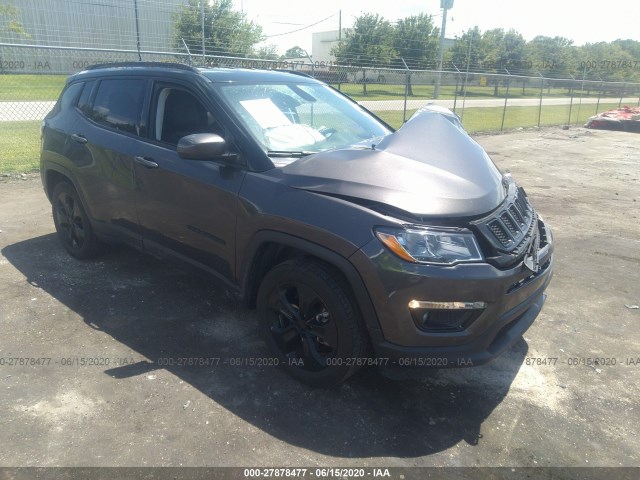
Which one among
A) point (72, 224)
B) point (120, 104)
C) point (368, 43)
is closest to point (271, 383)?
point (120, 104)

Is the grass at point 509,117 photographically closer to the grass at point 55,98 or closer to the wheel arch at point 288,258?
the grass at point 55,98

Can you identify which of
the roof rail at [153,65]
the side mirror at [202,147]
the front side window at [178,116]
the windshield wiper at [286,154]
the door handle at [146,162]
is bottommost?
the door handle at [146,162]

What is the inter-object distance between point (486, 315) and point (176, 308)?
254 cm

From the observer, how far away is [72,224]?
497cm

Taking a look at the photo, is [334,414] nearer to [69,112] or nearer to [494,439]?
[494,439]

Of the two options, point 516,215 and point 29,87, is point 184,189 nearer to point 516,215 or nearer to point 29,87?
point 516,215

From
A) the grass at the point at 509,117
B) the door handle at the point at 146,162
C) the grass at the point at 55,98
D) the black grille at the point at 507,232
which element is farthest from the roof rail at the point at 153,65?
the grass at the point at 509,117

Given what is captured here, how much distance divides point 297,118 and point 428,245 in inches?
65.5

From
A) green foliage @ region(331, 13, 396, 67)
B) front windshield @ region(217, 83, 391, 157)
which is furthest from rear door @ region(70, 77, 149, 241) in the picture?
green foliage @ region(331, 13, 396, 67)

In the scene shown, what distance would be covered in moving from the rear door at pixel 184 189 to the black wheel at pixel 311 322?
48cm

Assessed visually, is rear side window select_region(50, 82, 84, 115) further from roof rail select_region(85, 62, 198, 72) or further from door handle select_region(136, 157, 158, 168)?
door handle select_region(136, 157, 158, 168)

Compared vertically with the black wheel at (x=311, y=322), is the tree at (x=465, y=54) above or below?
above

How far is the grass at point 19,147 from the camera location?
8.78 m

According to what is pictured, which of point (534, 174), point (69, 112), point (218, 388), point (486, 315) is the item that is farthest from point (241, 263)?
point (534, 174)
